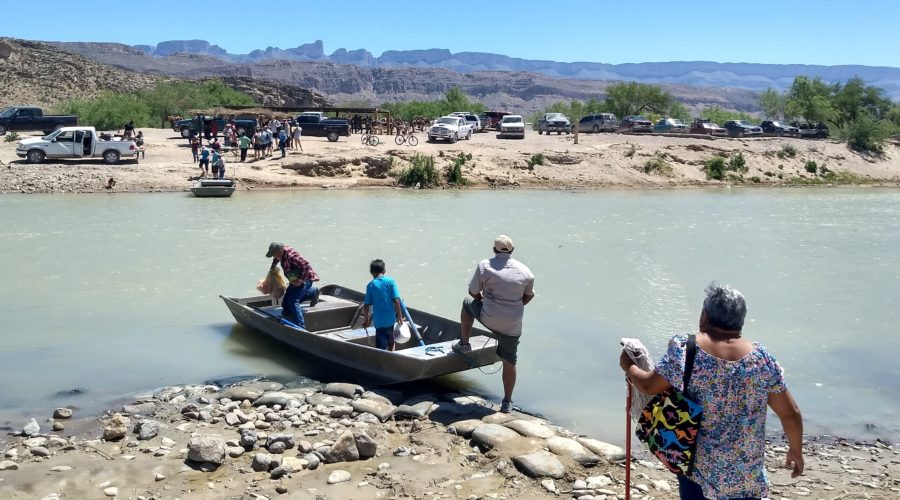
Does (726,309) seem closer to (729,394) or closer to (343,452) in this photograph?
(729,394)

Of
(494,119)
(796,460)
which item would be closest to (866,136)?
(494,119)

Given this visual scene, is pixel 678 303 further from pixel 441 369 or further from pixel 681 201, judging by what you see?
pixel 681 201

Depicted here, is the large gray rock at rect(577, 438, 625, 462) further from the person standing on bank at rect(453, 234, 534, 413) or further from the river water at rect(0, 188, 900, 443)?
the person standing on bank at rect(453, 234, 534, 413)

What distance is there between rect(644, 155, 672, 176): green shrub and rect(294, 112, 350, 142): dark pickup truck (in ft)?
46.4

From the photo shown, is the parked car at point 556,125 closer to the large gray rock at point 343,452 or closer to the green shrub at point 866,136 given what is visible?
the green shrub at point 866,136

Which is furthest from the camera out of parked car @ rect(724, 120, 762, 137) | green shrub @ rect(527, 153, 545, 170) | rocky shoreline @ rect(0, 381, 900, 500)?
parked car @ rect(724, 120, 762, 137)

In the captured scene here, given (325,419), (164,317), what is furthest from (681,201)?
(325,419)

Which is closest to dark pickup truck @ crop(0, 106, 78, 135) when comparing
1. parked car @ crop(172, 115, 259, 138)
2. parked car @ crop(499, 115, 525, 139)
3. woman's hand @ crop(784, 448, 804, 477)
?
parked car @ crop(172, 115, 259, 138)

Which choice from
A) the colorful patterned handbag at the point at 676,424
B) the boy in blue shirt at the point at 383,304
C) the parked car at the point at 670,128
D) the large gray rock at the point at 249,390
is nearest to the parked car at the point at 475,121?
the parked car at the point at 670,128

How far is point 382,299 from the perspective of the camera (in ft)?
29.8

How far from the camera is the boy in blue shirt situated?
29.8ft

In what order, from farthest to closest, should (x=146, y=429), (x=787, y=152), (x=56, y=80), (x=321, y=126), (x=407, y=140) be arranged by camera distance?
(x=56, y=80) < (x=787, y=152) < (x=321, y=126) < (x=407, y=140) < (x=146, y=429)

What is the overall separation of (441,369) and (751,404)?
5129mm

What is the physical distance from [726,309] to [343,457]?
4.02 m
